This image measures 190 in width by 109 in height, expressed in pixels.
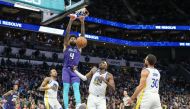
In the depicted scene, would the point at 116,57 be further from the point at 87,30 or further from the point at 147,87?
the point at 147,87

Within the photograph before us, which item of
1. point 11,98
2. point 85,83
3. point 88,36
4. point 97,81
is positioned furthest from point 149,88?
point 88,36

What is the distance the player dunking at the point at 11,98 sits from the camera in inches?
611

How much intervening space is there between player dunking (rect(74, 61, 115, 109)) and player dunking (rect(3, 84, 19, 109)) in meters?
5.88

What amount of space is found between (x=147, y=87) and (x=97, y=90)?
1.80 metres

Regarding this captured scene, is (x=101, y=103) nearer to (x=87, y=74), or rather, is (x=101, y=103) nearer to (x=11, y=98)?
(x=87, y=74)

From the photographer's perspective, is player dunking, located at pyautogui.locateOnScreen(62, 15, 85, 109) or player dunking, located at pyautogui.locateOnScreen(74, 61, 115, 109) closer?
player dunking, located at pyautogui.locateOnScreen(74, 61, 115, 109)

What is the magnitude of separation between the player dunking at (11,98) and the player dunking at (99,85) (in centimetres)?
588

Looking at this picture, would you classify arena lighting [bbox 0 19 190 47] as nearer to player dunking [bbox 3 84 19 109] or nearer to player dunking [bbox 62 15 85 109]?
player dunking [bbox 3 84 19 109]

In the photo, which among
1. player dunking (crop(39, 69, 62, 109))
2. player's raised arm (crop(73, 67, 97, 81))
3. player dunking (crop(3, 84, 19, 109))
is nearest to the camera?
player's raised arm (crop(73, 67, 97, 81))

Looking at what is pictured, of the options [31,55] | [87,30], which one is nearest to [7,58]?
[31,55]

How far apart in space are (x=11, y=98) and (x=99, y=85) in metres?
7.07

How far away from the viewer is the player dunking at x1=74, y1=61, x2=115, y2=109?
33.4ft

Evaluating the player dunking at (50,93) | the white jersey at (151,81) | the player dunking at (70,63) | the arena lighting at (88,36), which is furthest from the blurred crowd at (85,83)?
the white jersey at (151,81)

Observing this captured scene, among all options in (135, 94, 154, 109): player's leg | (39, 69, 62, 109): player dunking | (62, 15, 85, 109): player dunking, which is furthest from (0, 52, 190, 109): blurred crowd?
(135, 94, 154, 109): player's leg
